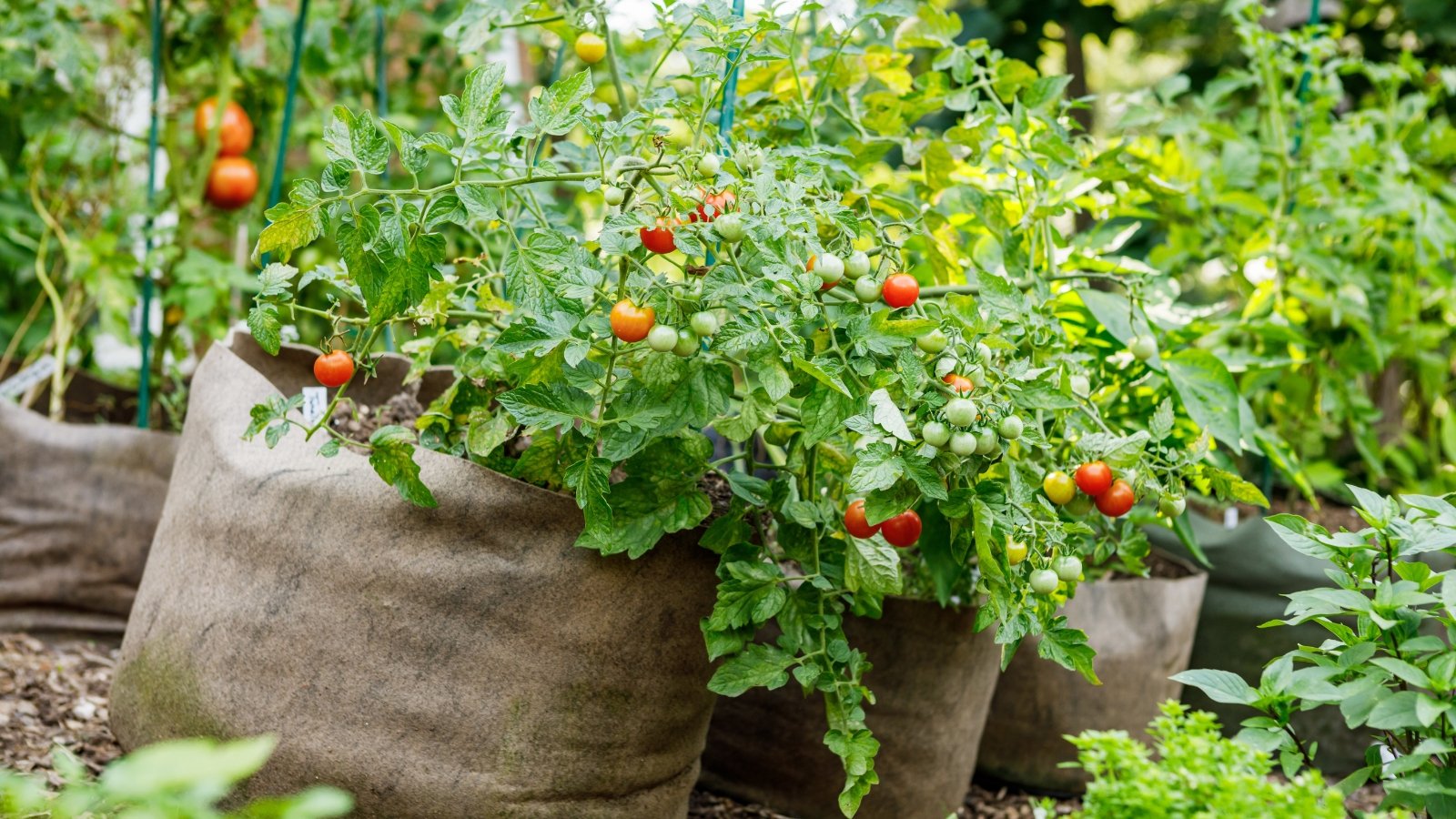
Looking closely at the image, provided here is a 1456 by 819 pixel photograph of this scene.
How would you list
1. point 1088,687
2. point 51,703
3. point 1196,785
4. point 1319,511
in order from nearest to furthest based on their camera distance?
point 1196,785
point 51,703
point 1088,687
point 1319,511

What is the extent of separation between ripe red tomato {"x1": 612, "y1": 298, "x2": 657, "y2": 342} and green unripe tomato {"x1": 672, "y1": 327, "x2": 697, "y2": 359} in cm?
3

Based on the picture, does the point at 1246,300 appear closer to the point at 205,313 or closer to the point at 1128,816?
the point at 1128,816

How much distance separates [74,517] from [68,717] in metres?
0.43

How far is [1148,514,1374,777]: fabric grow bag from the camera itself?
6.66ft

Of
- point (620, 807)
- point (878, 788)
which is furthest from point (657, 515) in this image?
point (878, 788)

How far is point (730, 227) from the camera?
3.30 feet

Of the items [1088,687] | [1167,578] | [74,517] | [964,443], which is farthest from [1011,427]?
[74,517]

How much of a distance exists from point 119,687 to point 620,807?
0.63 meters

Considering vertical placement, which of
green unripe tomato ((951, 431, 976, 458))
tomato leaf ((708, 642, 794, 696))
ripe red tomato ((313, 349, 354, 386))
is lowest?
tomato leaf ((708, 642, 794, 696))

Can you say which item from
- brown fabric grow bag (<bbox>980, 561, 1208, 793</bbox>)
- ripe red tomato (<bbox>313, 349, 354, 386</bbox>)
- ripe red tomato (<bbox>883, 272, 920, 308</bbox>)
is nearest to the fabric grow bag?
brown fabric grow bag (<bbox>980, 561, 1208, 793</bbox>)

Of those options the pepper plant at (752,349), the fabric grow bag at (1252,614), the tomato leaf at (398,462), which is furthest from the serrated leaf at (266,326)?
the fabric grow bag at (1252,614)

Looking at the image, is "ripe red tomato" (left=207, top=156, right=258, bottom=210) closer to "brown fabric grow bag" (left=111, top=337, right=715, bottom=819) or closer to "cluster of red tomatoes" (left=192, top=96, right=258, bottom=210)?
"cluster of red tomatoes" (left=192, top=96, right=258, bottom=210)

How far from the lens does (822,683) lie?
124 cm

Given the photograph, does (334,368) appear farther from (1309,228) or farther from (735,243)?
(1309,228)
